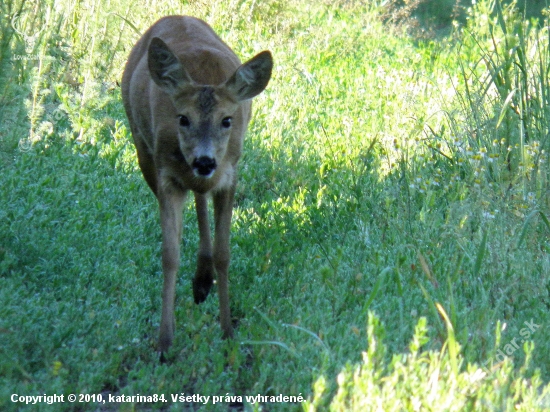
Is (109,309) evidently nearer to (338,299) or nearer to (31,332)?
(31,332)

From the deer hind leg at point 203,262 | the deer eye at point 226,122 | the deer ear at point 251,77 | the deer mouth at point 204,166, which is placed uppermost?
the deer ear at point 251,77

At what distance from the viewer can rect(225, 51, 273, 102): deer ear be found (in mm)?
5230

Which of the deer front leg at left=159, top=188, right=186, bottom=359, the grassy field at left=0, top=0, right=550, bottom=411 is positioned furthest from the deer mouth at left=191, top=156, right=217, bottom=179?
the grassy field at left=0, top=0, right=550, bottom=411

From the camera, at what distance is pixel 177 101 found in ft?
16.9

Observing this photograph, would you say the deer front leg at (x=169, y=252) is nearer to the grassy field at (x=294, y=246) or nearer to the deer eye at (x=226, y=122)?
the grassy field at (x=294, y=246)

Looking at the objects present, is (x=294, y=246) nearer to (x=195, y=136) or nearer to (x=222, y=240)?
(x=222, y=240)

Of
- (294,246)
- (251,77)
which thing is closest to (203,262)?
(294,246)

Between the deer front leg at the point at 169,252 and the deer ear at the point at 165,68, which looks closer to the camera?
the deer front leg at the point at 169,252

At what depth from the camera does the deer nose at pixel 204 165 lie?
15.9ft

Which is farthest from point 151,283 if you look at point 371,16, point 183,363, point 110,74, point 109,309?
point 371,16

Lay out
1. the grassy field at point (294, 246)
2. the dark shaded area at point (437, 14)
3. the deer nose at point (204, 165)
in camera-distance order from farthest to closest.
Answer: the dark shaded area at point (437, 14)
the deer nose at point (204, 165)
the grassy field at point (294, 246)

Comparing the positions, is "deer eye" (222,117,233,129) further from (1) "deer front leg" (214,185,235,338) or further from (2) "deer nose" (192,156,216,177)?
(1) "deer front leg" (214,185,235,338)

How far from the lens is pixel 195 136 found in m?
4.97

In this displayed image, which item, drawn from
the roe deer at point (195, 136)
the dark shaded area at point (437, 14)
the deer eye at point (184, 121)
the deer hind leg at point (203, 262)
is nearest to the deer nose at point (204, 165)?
the roe deer at point (195, 136)
